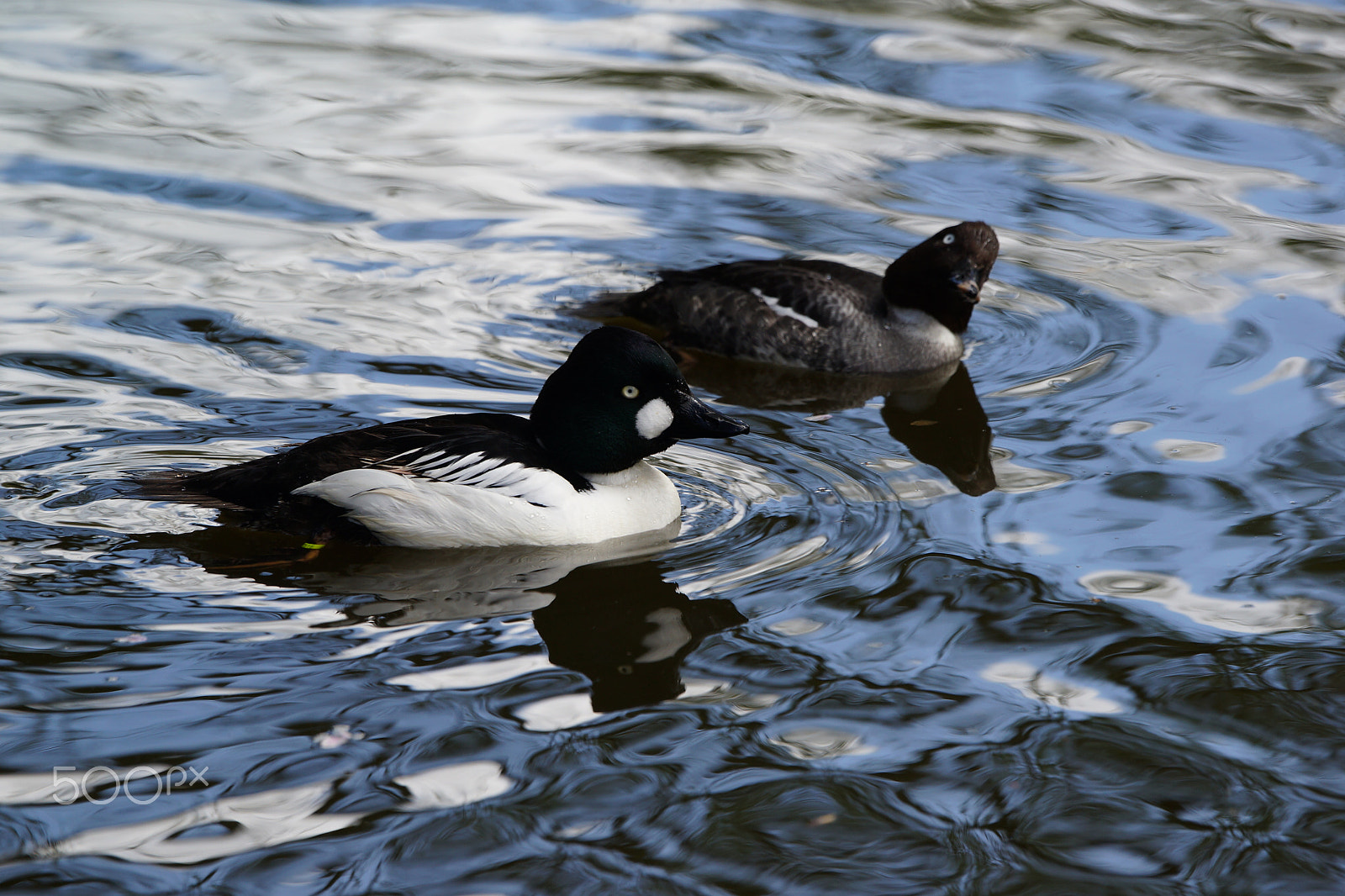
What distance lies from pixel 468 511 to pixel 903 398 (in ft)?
10.5

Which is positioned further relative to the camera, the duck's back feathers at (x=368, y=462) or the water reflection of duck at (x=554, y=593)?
the duck's back feathers at (x=368, y=462)

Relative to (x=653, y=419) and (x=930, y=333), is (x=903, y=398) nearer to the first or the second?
(x=930, y=333)

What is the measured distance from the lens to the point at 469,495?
19.6 ft

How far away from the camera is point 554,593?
574cm

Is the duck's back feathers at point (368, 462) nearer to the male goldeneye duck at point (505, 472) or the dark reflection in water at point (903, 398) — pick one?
the male goldeneye duck at point (505, 472)

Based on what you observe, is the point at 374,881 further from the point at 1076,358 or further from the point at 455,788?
the point at 1076,358

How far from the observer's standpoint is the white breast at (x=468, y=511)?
5938 mm

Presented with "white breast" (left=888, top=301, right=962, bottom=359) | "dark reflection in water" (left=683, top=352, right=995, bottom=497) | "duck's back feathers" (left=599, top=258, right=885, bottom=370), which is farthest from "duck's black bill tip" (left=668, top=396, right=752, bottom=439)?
"white breast" (left=888, top=301, right=962, bottom=359)

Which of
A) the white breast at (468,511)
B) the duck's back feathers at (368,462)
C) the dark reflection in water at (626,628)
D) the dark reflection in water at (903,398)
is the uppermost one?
the duck's back feathers at (368,462)

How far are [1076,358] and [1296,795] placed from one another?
3.99 metres

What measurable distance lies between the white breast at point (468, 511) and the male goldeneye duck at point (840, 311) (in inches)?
112

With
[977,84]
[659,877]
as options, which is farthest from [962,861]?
[977,84]

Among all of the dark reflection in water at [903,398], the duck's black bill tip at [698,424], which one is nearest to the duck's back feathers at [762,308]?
the dark reflection in water at [903,398]

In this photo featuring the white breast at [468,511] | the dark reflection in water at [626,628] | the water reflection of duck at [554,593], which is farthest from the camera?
the white breast at [468,511]
